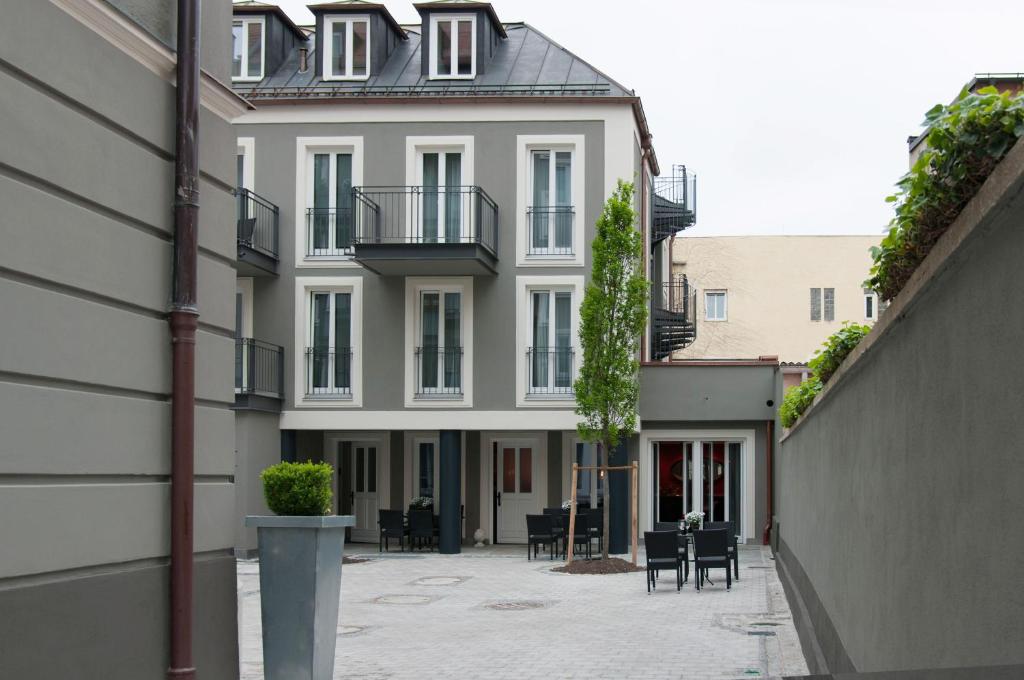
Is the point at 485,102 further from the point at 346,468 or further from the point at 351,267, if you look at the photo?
the point at 346,468

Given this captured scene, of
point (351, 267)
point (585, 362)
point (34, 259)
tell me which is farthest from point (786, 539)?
point (34, 259)

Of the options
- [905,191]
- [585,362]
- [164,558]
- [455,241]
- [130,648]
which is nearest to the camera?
[905,191]

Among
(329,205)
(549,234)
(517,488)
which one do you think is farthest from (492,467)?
(329,205)

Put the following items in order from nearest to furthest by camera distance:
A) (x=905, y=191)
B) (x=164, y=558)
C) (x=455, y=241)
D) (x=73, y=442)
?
(x=905, y=191) < (x=73, y=442) < (x=164, y=558) < (x=455, y=241)

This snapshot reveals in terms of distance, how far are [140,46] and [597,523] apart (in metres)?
20.7

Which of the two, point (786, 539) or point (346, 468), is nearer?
point (786, 539)

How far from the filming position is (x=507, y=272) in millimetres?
26719

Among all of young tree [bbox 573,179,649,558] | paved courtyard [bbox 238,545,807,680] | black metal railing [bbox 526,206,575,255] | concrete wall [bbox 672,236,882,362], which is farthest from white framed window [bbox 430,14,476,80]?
concrete wall [bbox 672,236,882,362]

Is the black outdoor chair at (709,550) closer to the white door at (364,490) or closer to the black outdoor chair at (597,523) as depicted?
the black outdoor chair at (597,523)

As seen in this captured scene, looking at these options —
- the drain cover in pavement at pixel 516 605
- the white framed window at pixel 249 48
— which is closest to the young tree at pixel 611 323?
the drain cover in pavement at pixel 516 605

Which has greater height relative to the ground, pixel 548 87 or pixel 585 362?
pixel 548 87

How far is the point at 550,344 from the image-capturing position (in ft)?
87.5

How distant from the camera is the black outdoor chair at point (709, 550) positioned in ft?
62.2

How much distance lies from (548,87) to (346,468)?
32.4ft
